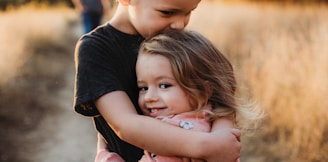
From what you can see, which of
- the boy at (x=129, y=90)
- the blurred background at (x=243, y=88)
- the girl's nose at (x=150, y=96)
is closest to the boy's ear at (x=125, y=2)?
the boy at (x=129, y=90)

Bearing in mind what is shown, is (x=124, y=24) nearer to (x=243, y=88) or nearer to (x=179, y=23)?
(x=179, y=23)

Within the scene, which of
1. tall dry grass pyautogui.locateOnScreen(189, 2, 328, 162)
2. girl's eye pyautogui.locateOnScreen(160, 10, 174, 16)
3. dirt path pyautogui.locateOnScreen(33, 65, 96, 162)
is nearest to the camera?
girl's eye pyautogui.locateOnScreen(160, 10, 174, 16)

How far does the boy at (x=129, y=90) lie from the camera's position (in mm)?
2176

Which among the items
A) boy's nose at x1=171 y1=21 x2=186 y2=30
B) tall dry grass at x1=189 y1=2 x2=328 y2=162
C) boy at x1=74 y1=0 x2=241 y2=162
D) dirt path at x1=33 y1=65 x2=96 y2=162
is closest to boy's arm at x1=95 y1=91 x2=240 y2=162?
boy at x1=74 y1=0 x2=241 y2=162

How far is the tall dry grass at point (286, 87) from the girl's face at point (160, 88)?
149cm

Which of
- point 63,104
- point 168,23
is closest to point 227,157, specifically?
point 168,23

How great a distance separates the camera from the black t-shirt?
2234 mm

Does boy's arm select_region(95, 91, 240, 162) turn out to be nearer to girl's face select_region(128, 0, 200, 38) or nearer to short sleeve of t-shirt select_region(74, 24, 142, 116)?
short sleeve of t-shirt select_region(74, 24, 142, 116)

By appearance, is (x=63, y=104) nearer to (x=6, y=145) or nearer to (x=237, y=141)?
(x=6, y=145)

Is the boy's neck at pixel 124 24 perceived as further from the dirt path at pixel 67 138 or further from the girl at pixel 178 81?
the dirt path at pixel 67 138

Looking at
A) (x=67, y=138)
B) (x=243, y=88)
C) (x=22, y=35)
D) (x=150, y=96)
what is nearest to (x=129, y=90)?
(x=150, y=96)

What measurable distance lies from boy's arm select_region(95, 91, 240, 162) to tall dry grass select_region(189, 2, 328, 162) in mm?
1568

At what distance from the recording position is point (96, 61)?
7.35ft

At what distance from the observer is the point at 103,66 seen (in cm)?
224
